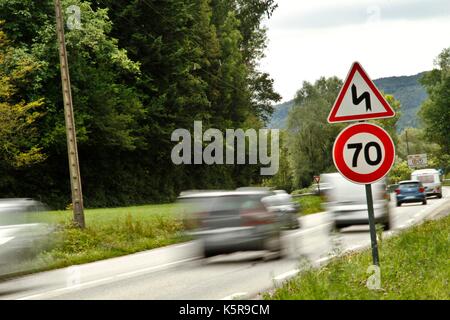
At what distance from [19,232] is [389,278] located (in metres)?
6.18

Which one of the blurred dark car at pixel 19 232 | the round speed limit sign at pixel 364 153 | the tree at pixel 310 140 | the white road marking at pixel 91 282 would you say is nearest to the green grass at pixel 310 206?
the white road marking at pixel 91 282

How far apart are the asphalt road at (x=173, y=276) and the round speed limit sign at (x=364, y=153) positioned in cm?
161

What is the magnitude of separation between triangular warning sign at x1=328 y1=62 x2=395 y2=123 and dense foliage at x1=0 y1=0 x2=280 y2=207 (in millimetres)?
28228

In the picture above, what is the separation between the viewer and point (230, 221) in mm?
15062

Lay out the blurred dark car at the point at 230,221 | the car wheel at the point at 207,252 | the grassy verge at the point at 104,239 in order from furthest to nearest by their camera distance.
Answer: the grassy verge at the point at 104,239
the car wheel at the point at 207,252
the blurred dark car at the point at 230,221

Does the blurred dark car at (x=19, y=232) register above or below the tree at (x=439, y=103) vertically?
below

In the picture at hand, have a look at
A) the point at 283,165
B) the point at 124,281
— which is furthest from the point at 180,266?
the point at 283,165

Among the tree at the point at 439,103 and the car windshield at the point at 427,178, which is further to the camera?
the tree at the point at 439,103

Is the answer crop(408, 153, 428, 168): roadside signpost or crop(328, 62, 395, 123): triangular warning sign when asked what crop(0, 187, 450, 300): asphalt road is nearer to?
crop(328, 62, 395, 123): triangular warning sign

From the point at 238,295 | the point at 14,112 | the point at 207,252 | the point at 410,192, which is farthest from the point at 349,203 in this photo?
the point at 14,112

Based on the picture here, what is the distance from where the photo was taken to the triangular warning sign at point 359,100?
9148 millimetres

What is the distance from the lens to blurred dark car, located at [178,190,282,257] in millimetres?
15031

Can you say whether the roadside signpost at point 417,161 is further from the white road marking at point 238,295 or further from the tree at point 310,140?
the white road marking at point 238,295

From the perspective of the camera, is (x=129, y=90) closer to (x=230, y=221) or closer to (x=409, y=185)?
(x=409, y=185)
